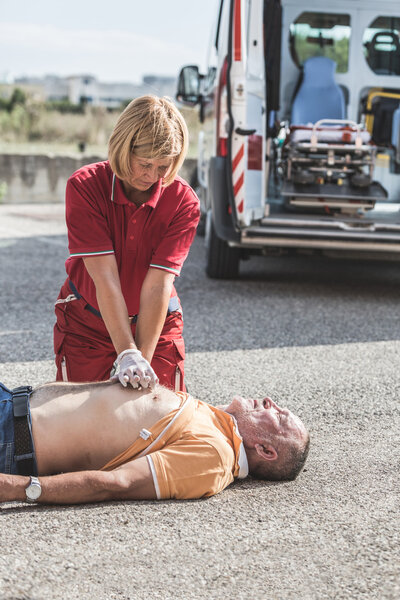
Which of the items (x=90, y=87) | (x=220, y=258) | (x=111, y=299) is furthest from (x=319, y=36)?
(x=90, y=87)

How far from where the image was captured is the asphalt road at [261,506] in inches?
93.7

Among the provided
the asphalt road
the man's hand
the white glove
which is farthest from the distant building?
the man's hand

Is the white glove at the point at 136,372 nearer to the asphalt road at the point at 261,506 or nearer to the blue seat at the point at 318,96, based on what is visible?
the asphalt road at the point at 261,506

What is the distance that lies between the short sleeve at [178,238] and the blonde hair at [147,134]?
0.35 metres

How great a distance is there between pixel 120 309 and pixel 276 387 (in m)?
1.63

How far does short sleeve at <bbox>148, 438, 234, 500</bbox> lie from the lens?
2.79 metres

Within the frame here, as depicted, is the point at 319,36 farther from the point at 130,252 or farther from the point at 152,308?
the point at 152,308

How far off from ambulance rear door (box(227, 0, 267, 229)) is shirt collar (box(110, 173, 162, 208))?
309 centimetres

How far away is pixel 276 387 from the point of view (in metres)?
4.59

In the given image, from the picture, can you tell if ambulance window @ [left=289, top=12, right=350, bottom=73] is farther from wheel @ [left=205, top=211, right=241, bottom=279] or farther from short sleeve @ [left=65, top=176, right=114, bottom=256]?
short sleeve @ [left=65, top=176, right=114, bottom=256]

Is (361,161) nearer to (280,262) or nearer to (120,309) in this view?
(280,262)

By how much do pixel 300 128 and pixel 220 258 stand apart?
1.49 meters

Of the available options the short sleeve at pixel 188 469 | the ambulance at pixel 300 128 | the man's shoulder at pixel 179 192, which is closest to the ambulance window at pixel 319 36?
the ambulance at pixel 300 128

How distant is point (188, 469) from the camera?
284 centimetres
